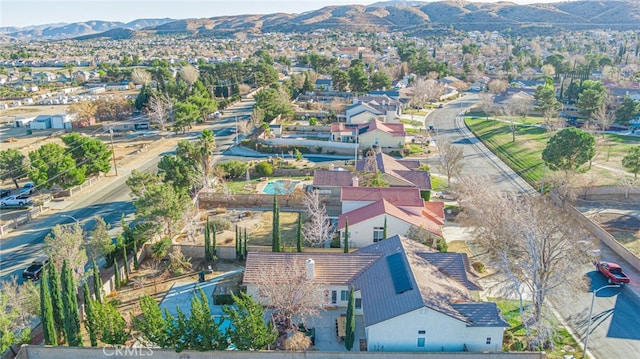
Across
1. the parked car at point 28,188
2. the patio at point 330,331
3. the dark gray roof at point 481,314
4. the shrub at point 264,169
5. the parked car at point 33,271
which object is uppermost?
the dark gray roof at point 481,314

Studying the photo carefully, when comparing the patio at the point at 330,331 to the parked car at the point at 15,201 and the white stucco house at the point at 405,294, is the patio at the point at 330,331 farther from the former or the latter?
the parked car at the point at 15,201

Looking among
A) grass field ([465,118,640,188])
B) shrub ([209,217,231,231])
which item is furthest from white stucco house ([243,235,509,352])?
grass field ([465,118,640,188])

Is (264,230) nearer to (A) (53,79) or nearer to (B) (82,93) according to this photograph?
(B) (82,93)

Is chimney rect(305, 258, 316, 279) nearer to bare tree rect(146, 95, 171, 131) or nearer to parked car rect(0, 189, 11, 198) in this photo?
parked car rect(0, 189, 11, 198)

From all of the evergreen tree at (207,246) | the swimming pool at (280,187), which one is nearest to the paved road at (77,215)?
the evergreen tree at (207,246)

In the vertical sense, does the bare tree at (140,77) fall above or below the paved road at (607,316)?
above

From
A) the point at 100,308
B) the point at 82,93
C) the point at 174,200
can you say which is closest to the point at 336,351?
the point at 100,308
